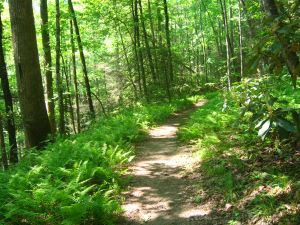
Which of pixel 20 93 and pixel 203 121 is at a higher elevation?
pixel 20 93

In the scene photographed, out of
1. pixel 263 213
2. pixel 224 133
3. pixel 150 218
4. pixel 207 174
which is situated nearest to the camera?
pixel 263 213

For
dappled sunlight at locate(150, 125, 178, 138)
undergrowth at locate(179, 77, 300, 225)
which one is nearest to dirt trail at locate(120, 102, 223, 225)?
undergrowth at locate(179, 77, 300, 225)

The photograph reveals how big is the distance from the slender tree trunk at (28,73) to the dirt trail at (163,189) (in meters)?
3.02

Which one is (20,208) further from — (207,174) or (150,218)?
(207,174)

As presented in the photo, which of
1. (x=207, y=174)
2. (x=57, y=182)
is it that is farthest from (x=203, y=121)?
(x=57, y=182)

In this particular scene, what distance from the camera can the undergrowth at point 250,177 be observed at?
15.1ft

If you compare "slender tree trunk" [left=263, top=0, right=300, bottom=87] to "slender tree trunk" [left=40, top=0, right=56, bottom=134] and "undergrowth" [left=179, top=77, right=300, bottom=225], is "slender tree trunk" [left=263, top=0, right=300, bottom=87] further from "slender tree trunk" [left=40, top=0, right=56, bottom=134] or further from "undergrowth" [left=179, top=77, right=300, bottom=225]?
"slender tree trunk" [left=40, top=0, right=56, bottom=134]

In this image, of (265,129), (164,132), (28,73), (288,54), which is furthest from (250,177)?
(164,132)

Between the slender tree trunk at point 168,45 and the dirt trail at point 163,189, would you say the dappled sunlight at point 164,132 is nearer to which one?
the dirt trail at point 163,189

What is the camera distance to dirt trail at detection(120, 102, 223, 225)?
18.4ft

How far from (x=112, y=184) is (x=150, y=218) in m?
1.62

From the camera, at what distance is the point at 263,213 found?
181 inches

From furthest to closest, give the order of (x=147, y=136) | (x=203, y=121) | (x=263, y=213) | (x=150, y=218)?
(x=147, y=136) → (x=203, y=121) → (x=150, y=218) → (x=263, y=213)

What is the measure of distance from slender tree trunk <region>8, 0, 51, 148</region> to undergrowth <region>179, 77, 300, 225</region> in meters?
4.63
